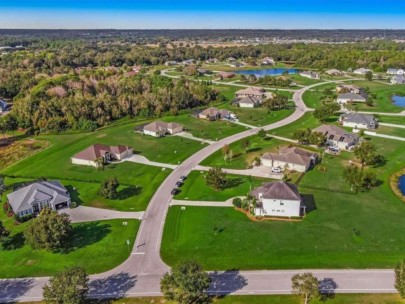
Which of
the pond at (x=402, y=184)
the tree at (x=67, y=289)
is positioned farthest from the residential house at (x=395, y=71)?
the tree at (x=67, y=289)

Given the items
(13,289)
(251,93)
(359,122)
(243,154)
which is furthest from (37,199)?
(251,93)

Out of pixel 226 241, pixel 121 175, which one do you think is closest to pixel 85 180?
pixel 121 175

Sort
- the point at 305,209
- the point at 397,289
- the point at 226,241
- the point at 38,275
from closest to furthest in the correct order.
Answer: the point at 397,289, the point at 38,275, the point at 226,241, the point at 305,209

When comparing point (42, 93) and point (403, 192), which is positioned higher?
point (42, 93)

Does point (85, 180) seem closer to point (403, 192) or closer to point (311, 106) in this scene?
point (403, 192)

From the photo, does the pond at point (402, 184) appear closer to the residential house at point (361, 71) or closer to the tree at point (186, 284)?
the tree at point (186, 284)

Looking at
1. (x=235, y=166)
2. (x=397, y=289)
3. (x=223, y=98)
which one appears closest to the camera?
(x=397, y=289)
